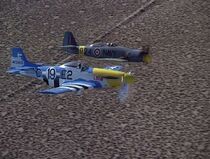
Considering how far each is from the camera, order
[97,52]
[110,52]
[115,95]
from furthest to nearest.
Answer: [115,95] < [97,52] < [110,52]

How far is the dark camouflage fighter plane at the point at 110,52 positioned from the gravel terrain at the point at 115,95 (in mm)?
956

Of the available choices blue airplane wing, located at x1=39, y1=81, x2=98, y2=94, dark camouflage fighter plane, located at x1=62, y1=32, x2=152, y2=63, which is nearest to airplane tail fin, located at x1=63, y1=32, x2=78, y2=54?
dark camouflage fighter plane, located at x1=62, y1=32, x2=152, y2=63

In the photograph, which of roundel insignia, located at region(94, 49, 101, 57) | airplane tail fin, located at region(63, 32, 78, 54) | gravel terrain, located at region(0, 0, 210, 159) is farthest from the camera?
airplane tail fin, located at region(63, 32, 78, 54)

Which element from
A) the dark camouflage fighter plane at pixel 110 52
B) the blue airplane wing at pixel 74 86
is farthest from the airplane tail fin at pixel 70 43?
the blue airplane wing at pixel 74 86

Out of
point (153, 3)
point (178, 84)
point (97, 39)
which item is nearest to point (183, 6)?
point (153, 3)

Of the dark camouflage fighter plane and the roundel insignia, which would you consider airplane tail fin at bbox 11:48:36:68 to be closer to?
the dark camouflage fighter plane

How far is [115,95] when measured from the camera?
10.7m

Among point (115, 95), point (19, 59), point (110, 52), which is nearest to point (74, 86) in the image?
point (19, 59)

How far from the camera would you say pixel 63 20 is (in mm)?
14578

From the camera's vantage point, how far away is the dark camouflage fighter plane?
10164 millimetres

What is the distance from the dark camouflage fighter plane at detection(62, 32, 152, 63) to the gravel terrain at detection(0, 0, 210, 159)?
956 millimetres

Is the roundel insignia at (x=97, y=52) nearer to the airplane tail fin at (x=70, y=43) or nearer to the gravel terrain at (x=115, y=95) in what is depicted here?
the airplane tail fin at (x=70, y=43)

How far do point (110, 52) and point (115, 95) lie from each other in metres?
1.12

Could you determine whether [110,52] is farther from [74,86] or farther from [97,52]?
[74,86]
